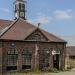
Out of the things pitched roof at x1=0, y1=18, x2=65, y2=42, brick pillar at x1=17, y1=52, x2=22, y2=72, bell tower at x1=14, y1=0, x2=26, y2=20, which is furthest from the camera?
bell tower at x1=14, y1=0, x2=26, y2=20

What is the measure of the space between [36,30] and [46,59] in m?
4.38

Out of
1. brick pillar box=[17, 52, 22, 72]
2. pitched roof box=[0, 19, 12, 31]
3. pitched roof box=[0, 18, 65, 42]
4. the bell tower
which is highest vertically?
the bell tower

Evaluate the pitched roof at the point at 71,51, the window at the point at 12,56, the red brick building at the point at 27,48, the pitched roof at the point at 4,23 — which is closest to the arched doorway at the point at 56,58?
the red brick building at the point at 27,48

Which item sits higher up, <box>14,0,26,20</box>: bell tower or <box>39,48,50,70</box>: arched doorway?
<box>14,0,26,20</box>: bell tower

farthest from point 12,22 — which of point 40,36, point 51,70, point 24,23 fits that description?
point 51,70

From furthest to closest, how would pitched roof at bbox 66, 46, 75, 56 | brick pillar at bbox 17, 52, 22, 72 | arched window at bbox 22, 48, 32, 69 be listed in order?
pitched roof at bbox 66, 46, 75, 56, arched window at bbox 22, 48, 32, 69, brick pillar at bbox 17, 52, 22, 72

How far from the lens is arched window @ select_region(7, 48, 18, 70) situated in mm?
42591

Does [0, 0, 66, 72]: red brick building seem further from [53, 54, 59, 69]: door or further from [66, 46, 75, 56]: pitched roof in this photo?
[66, 46, 75, 56]: pitched roof

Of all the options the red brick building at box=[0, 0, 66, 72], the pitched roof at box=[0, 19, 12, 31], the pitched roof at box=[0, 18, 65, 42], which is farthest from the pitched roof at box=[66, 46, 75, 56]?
the pitched roof at box=[0, 19, 12, 31]

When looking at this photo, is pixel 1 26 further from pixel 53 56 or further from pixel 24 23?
pixel 53 56

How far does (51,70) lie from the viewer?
44312mm

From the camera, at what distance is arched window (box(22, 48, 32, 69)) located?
43812mm

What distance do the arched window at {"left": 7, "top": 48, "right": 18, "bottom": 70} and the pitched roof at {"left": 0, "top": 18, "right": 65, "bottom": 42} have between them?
1730mm

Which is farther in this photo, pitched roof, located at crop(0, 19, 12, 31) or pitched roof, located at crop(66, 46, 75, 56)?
pitched roof, located at crop(66, 46, 75, 56)
